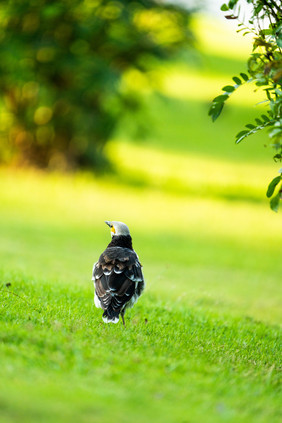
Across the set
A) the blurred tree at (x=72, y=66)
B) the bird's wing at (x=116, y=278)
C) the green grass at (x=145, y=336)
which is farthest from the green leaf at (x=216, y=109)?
the blurred tree at (x=72, y=66)

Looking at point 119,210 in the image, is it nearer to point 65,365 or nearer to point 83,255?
point 83,255

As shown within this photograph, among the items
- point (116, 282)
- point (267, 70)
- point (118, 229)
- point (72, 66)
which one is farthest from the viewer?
point (72, 66)

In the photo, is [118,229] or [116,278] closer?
[116,278]

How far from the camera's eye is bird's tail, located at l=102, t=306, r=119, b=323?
716 cm

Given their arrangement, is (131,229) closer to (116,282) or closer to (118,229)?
(118,229)

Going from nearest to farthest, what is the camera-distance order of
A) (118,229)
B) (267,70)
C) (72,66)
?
(267,70), (118,229), (72,66)

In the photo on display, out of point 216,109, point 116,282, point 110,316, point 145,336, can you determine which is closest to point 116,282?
point 116,282

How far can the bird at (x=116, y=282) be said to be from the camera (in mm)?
7293

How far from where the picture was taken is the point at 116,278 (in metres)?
7.48

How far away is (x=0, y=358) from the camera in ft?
18.4

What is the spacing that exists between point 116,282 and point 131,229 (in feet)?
43.2

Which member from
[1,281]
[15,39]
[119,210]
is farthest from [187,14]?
[1,281]

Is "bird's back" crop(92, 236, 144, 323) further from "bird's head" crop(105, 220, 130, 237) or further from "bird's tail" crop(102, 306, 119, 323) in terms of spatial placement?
"bird's head" crop(105, 220, 130, 237)

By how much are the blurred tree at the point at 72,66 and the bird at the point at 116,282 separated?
16.4 m
